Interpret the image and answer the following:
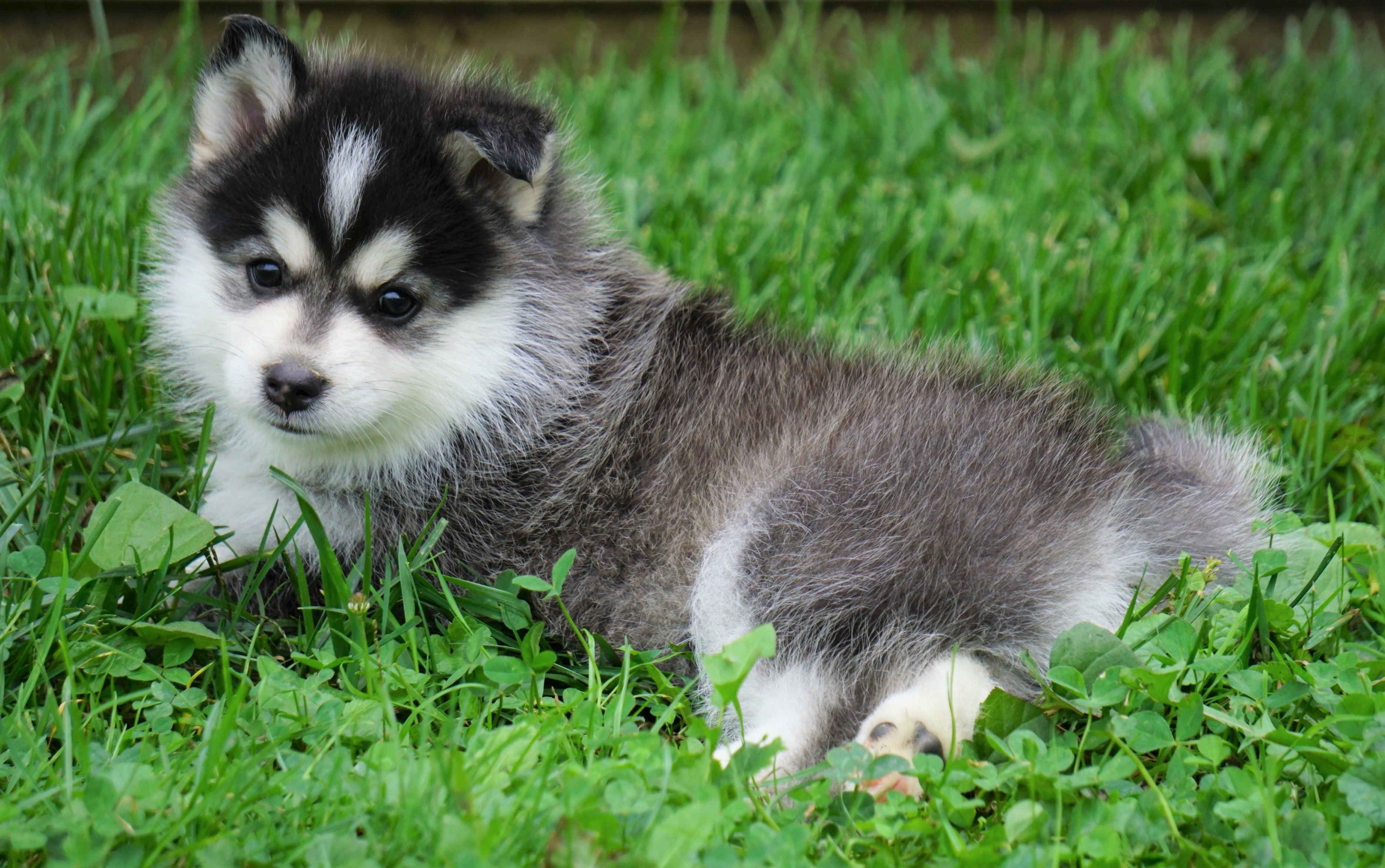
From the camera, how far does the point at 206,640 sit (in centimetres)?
259

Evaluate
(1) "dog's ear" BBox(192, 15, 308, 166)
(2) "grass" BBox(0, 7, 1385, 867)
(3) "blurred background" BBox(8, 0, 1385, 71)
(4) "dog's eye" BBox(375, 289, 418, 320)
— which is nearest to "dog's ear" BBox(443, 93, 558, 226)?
(4) "dog's eye" BBox(375, 289, 418, 320)

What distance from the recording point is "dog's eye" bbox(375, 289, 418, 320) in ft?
9.09

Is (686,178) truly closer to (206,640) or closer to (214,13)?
(214,13)

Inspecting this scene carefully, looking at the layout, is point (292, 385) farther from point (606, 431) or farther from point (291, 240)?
point (606, 431)

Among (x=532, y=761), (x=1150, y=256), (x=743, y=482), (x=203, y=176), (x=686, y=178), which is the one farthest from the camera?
(x=686, y=178)

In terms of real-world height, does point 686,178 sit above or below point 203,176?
below

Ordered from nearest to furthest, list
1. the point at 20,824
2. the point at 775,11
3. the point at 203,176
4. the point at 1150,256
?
the point at 20,824 → the point at 203,176 → the point at 1150,256 → the point at 775,11

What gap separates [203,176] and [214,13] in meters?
3.67

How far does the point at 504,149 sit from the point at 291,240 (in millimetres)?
549

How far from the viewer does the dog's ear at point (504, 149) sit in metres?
2.66

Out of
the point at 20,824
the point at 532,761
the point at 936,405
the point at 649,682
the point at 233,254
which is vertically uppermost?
the point at 233,254

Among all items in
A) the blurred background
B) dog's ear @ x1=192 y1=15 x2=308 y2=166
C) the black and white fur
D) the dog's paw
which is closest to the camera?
the dog's paw

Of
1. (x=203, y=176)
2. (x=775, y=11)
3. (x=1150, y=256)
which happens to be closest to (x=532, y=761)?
(x=203, y=176)

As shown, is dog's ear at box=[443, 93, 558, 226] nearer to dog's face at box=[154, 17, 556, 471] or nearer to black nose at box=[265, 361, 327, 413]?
dog's face at box=[154, 17, 556, 471]
